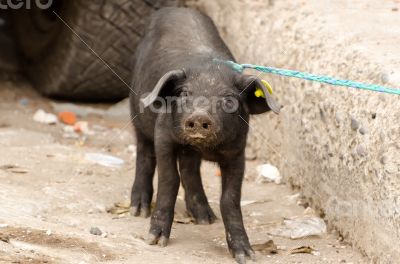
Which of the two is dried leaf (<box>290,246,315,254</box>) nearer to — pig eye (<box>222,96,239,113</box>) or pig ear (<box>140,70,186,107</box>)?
pig eye (<box>222,96,239,113</box>)

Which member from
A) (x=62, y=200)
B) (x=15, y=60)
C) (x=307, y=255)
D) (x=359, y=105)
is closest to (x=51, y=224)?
(x=62, y=200)

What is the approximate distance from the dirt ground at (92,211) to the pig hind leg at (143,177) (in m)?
0.11

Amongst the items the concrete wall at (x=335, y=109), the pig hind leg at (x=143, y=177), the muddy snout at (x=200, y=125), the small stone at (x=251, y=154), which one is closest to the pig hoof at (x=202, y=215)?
the pig hind leg at (x=143, y=177)

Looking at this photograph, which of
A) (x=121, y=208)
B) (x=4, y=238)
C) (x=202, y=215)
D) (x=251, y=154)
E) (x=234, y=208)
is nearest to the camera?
(x=4, y=238)

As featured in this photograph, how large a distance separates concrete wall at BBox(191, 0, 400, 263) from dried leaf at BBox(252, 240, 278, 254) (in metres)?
0.45

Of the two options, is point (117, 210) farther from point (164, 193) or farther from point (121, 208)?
point (164, 193)

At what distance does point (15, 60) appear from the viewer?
28.9 ft

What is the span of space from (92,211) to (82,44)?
2.15 metres

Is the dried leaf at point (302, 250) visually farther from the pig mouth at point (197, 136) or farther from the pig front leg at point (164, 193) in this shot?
the pig mouth at point (197, 136)

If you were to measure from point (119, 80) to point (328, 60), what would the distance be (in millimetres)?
2514

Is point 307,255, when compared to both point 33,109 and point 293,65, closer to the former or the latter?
point 293,65

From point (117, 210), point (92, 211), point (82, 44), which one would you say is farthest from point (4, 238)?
point (82, 44)

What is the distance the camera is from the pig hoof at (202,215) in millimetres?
5707

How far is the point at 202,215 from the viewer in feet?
18.7
